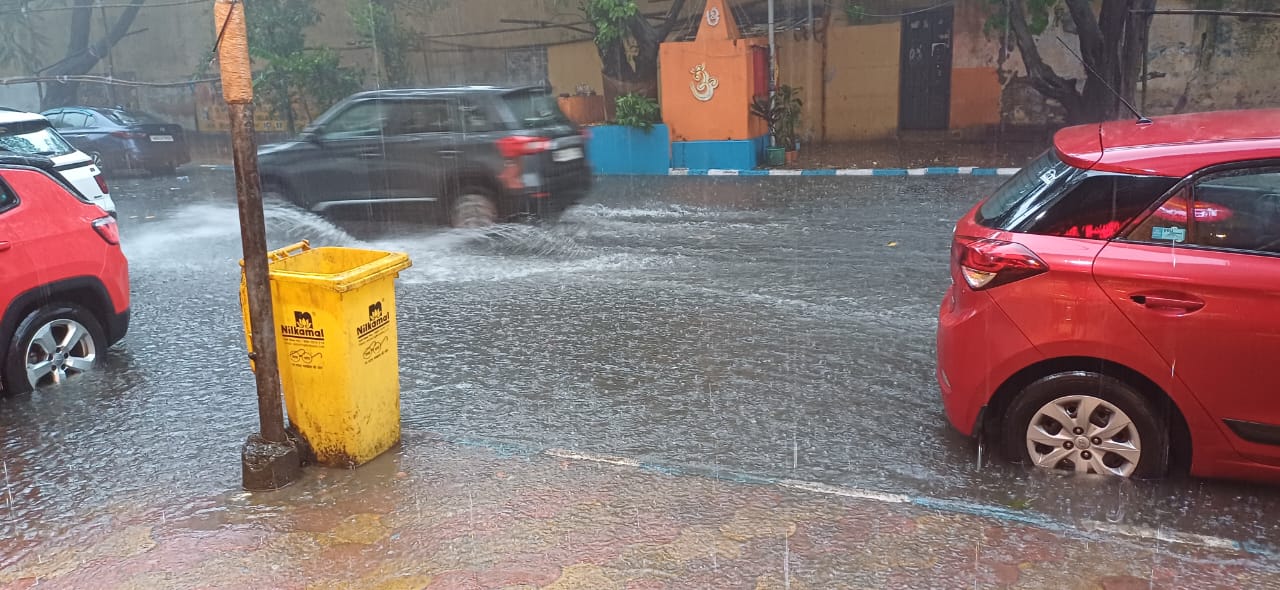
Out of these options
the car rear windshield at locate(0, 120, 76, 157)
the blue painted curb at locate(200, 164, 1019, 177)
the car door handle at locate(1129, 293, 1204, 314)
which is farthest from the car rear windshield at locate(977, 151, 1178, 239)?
the blue painted curb at locate(200, 164, 1019, 177)

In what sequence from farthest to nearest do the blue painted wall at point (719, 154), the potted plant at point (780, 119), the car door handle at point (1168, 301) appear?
the potted plant at point (780, 119) < the blue painted wall at point (719, 154) < the car door handle at point (1168, 301)

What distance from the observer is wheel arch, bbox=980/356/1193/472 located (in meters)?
4.05

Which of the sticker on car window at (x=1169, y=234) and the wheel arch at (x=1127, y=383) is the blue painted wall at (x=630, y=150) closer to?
the wheel arch at (x=1127, y=383)

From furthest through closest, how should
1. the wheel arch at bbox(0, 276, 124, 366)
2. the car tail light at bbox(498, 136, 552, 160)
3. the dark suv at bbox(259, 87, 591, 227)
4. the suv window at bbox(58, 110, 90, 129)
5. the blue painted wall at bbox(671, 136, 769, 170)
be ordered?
the suv window at bbox(58, 110, 90, 129) → the blue painted wall at bbox(671, 136, 769, 170) → the dark suv at bbox(259, 87, 591, 227) → the car tail light at bbox(498, 136, 552, 160) → the wheel arch at bbox(0, 276, 124, 366)

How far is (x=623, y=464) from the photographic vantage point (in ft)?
15.2

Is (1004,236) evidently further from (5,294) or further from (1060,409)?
(5,294)

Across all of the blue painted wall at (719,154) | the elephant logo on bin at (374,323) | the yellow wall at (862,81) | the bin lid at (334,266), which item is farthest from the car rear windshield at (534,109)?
the yellow wall at (862,81)

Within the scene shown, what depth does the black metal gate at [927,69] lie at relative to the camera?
19.5 m

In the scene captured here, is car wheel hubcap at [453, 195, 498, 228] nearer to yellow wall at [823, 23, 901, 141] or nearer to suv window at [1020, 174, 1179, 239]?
suv window at [1020, 174, 1179, 239]

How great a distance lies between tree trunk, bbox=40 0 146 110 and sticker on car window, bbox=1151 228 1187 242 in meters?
28.3

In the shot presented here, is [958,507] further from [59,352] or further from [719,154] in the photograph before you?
[719,154]

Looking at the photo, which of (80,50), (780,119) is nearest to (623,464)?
(780,119)

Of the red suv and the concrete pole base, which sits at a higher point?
the red suv

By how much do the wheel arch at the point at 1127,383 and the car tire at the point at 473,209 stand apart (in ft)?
24.0
